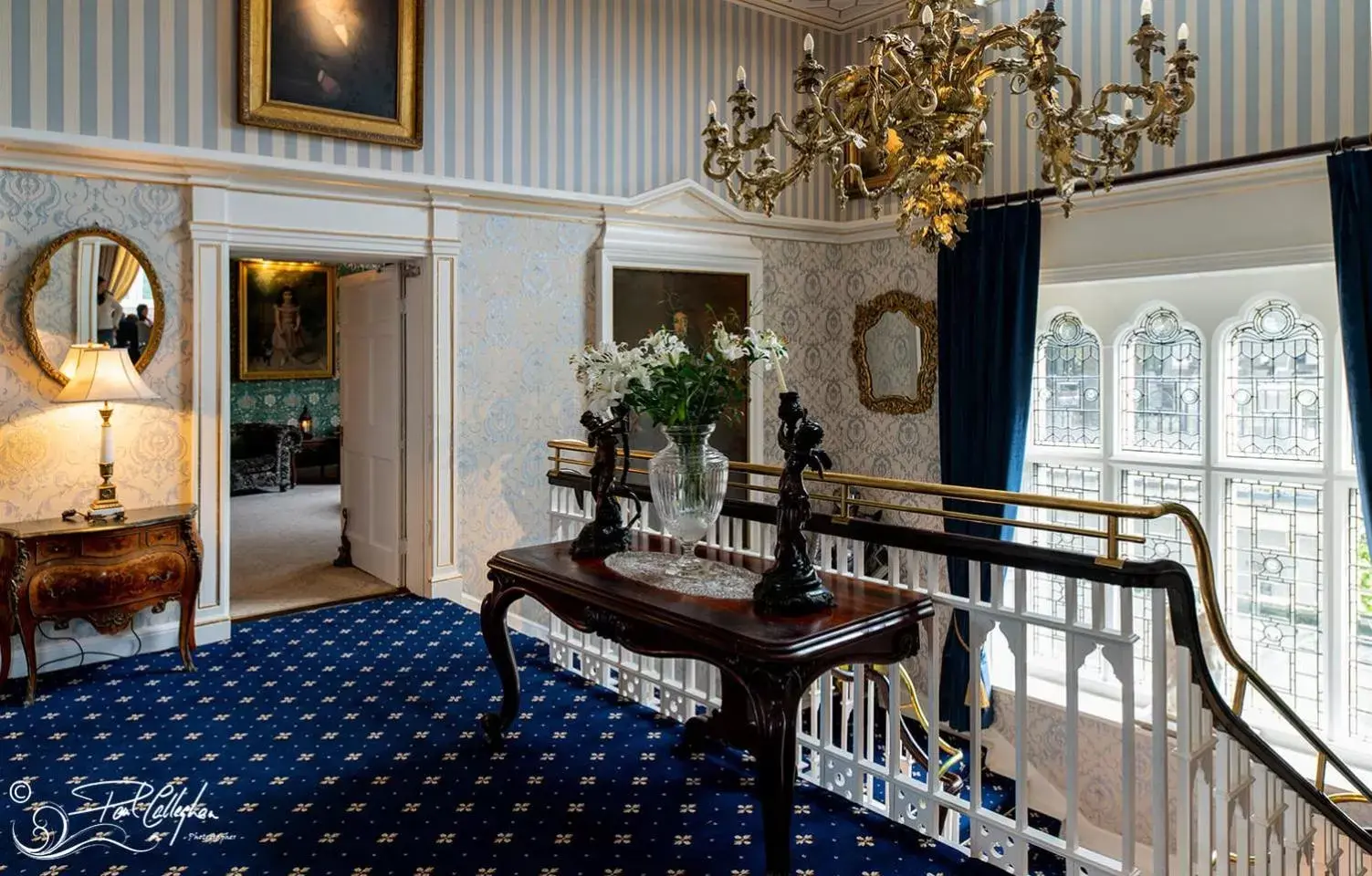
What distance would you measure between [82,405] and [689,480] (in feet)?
10.5

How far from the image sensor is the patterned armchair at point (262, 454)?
34.7ft

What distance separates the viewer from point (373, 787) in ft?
9.66

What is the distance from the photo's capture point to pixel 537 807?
2801mm

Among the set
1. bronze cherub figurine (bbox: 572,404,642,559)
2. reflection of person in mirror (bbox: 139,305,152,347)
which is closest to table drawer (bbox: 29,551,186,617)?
reflection of person in mirror (bbox: 139,305,152,347)

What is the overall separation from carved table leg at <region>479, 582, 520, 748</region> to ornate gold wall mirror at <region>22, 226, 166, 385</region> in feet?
7.95

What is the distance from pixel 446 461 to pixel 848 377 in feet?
10.3

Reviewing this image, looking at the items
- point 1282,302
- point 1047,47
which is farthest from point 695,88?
point 1047,47

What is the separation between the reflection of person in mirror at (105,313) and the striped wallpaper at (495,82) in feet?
2.32

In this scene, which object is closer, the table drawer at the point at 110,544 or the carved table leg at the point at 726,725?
the carved table leg at the point at 726,725

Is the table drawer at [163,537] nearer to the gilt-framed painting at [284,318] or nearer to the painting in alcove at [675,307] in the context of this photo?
the painting in alcove at [675,307]

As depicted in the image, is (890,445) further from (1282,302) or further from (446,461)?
(446,461)

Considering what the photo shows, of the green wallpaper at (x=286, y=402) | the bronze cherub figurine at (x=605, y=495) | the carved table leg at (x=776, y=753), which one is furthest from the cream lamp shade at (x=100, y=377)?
the green wallpaper at (x=286, y=402)

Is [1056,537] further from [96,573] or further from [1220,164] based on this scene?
[96,573]

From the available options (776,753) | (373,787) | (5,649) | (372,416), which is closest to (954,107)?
(776,753)
